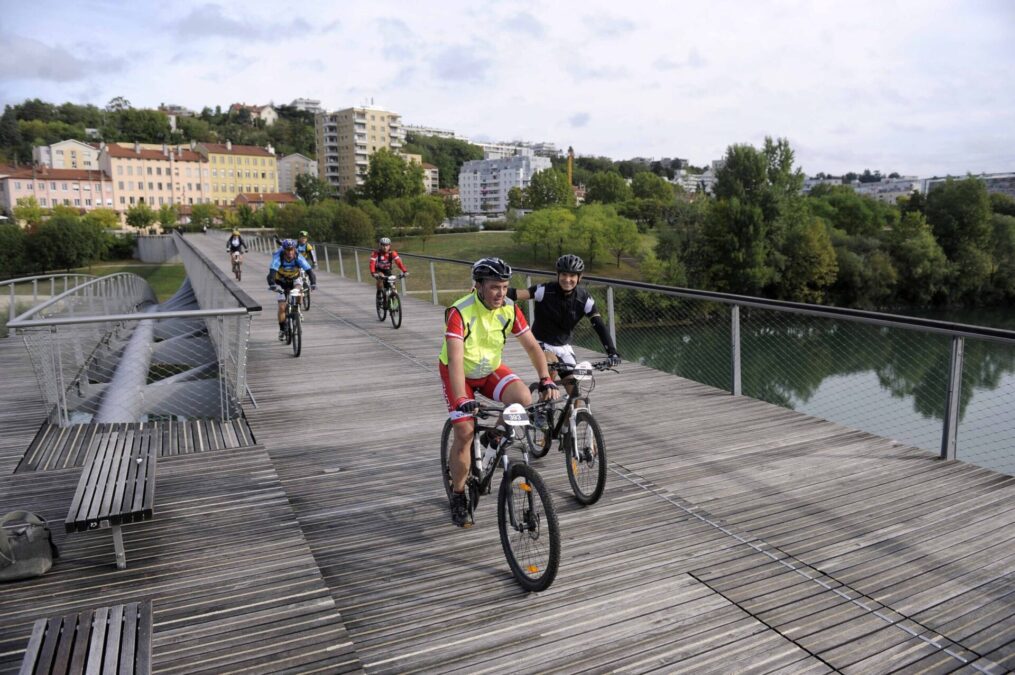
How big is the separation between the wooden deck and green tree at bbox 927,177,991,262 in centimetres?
6698

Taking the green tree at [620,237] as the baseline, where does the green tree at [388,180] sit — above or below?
above

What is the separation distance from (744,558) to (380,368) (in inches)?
269

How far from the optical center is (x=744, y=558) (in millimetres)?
4188

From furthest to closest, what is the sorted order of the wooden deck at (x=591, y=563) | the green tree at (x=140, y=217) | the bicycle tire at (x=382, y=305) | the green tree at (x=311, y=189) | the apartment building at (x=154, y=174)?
the green tree at (x=311, y=189), the apartment building at (x=154, y=174), the green tree at (x=140, y=217), the bicycle tire at (x=382, y=305), the wooden deck at (x=591, y=563)

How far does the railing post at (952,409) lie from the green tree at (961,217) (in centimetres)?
6568

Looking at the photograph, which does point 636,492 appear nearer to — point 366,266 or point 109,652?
point 109,652

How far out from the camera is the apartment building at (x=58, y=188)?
373 ft

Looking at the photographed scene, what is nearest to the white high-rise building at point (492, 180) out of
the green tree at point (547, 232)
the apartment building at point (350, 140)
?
the apartment building at point (350, 140)

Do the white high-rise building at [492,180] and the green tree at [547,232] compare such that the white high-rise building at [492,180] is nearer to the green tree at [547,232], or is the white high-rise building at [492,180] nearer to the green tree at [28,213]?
the green tree at [28,213]

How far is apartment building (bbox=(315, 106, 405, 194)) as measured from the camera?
479 feet

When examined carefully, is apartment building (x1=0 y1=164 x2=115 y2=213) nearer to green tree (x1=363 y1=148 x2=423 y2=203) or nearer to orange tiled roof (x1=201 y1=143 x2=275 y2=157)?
orange tiled roof (x1=201 y1=143 x2=275 y2=157)

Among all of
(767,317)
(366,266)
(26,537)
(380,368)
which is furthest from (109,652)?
(767,317)

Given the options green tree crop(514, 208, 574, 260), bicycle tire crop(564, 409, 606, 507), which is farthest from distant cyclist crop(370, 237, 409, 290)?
green tree crop(514, 208, 574, 260)

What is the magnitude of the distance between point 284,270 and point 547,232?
64162 millimetres
